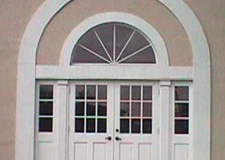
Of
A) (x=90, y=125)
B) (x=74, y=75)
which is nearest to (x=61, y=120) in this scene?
(x=90, y=125)

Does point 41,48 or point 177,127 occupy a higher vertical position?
point 41,48

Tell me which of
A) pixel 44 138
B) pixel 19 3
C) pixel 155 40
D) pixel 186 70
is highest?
pixel 19 3

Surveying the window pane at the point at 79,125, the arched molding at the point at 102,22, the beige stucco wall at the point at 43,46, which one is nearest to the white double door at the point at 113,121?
the window pane at the point at 79,125

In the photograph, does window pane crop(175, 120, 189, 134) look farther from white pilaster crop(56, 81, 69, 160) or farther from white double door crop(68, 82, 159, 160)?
white pilaster crop(56, 81, 69, 160)

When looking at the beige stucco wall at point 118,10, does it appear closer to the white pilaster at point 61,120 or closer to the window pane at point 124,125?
the white pilaster at point 61,120

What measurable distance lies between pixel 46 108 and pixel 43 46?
1333 mm

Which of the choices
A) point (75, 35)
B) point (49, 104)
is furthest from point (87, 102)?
point (75, 35)

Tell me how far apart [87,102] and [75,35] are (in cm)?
147

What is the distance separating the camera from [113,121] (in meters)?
9.89

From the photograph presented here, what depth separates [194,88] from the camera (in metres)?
9.68

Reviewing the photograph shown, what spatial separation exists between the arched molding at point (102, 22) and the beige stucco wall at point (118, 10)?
3.1 inches

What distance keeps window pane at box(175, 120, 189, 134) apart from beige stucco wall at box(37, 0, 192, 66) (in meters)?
1.26

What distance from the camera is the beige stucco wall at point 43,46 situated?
9.59m

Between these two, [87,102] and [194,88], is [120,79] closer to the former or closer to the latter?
[87,102]
